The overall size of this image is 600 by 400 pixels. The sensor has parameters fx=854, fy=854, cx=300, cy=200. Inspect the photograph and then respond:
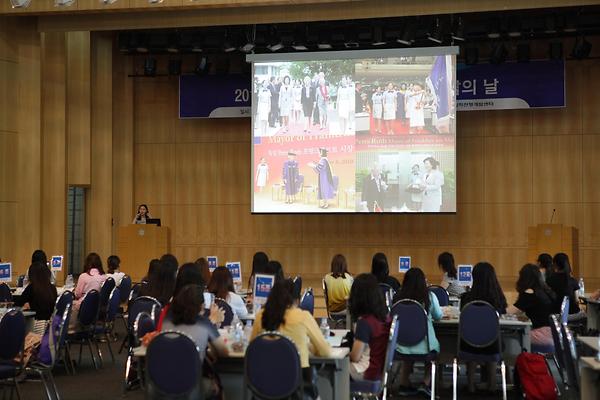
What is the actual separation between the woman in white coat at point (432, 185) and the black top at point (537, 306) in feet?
23.3

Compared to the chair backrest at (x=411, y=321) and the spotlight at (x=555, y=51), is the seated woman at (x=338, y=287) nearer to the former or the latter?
the chair backrest at (x=411, y=321)

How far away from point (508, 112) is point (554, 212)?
2.11 metres

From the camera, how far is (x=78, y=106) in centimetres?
1659

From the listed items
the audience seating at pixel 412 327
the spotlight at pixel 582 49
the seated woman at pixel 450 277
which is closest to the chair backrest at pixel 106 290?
the seated woman at pixel 450 277

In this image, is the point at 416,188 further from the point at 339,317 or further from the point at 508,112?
the point at 339,317

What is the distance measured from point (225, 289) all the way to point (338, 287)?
2.86 m

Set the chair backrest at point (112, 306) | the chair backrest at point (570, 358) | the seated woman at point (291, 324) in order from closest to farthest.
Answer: the seated woman at point (291, 324) → the chair backrest at point (570, 358) → the chair backrest at point (112, 306)

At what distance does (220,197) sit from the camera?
1778cm

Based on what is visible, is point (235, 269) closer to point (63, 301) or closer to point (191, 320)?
point (63, 301)

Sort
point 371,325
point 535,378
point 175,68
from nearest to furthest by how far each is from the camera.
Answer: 1. point 371,325
2. point 535,378
3. point 175,68

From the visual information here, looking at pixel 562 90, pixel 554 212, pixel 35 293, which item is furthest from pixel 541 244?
pixel 35 293

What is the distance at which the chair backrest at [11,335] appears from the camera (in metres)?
6.36

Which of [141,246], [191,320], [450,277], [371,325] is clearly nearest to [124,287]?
[450,277]

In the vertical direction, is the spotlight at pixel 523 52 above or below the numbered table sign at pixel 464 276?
above
